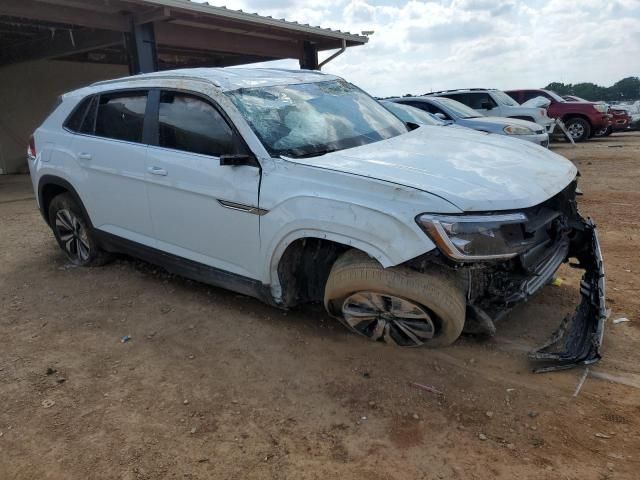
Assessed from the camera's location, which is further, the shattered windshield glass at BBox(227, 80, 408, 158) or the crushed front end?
the shattered windshield glass at BBox(227, 80, 408, 158)

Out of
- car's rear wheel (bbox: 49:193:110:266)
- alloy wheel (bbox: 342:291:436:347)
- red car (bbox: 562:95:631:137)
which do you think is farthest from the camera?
red car (bbox: 562:95:631:137)

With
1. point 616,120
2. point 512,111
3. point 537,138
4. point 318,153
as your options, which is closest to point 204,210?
point 318,153

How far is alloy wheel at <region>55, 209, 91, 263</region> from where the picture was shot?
491 cm

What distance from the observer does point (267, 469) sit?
2332 mm

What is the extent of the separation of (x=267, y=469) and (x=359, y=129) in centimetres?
240

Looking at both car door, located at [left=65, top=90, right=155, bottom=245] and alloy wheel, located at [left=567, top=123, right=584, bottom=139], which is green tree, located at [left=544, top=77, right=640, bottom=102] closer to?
alloy wheel, located at [left=567, top=123, right=584, bottom=139]

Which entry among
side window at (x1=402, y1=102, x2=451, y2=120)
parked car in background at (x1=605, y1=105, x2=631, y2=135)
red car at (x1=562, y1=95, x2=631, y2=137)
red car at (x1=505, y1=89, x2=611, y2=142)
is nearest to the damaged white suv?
side window at (x1=402, y1=102, x2=451, y2=120)

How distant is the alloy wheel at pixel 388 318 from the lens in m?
3.01

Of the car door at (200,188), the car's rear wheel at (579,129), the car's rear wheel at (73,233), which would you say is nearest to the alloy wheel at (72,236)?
the car's rear wheel at (73,233)

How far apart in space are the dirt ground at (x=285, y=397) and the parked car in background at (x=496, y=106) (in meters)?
10.3

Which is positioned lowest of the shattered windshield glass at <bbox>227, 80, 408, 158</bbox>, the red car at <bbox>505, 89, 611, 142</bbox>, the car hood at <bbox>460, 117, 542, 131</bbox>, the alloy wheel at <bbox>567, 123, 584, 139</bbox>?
the alloy wheel at <bbox>567, 123, 584, 139</bbox>

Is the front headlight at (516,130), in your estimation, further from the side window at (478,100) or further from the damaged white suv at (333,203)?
the damaged white suv at (333,203)

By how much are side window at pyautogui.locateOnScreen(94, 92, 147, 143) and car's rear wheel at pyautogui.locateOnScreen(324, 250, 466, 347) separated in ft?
6.81

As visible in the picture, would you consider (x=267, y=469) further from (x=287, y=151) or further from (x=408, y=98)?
(x=408, y=98)
